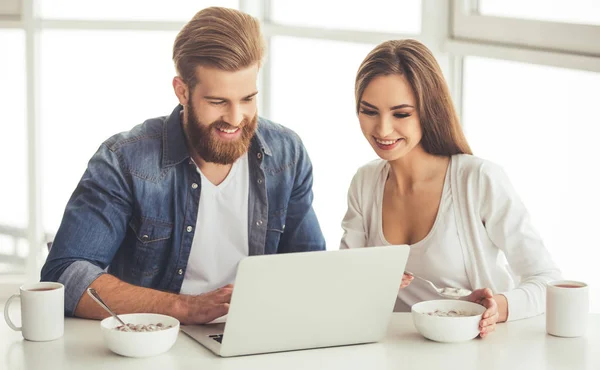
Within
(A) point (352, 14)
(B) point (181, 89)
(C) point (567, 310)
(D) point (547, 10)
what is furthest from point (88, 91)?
(C) point (567, 310)

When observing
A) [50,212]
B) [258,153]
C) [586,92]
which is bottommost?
[50,212]

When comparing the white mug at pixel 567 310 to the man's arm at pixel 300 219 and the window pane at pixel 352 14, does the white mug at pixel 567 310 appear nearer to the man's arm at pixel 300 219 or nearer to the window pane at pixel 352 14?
the man's arm at pixel 300 219

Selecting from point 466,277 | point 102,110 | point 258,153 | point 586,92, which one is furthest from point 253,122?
point 102,110

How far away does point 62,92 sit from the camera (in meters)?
4.52

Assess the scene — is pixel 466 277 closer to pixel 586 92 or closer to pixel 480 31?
pixel 586 92

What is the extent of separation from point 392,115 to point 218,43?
455 mm

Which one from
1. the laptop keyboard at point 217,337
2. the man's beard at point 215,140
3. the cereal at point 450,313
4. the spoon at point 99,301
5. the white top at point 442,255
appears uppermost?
the man's beard at point 215,140

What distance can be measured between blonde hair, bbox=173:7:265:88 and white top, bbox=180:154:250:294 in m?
0.28

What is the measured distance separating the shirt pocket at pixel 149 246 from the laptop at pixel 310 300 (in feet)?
1.69

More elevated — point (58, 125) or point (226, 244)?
point (58, 125)

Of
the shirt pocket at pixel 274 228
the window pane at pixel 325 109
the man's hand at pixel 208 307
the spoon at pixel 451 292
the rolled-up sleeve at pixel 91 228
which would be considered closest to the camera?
the man's hand at pixel 208 307

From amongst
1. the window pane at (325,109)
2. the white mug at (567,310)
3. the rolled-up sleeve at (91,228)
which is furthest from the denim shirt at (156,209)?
the window pane at (325,109)

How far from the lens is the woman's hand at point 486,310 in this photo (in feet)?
6.27

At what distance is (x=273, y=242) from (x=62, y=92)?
91.7 inches
